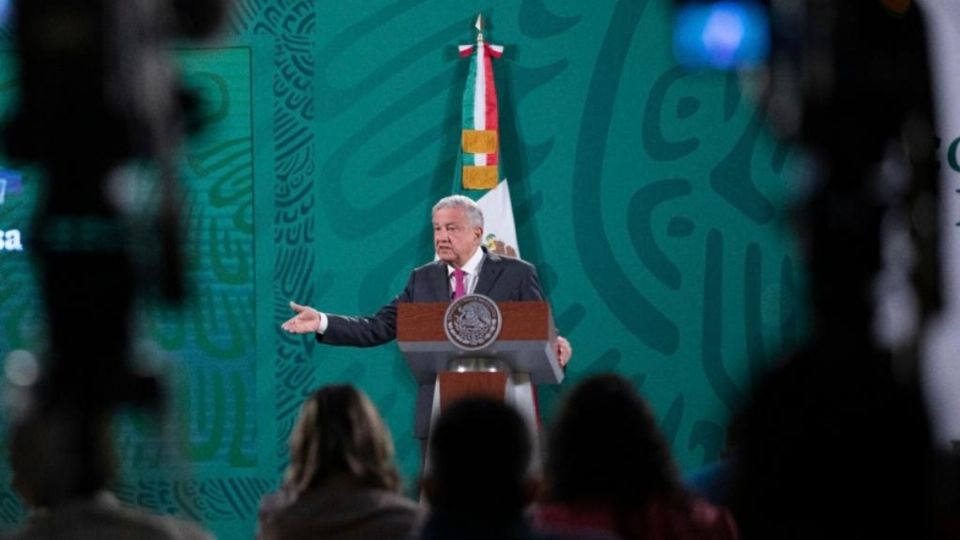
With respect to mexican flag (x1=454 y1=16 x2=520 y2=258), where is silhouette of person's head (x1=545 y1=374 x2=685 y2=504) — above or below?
below

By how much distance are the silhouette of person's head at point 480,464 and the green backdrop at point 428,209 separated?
239 inches

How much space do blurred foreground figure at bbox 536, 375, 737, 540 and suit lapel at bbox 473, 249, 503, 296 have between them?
149 inches

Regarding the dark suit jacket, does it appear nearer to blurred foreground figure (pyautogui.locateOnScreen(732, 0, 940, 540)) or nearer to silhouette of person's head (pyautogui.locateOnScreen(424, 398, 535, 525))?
silhouette of person's head (pyautogui.locateOnScreen(424, 398, 535, 525))

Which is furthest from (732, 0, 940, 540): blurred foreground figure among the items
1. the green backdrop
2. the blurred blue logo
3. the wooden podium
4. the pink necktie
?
the blurred blue logo

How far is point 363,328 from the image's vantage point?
6.61 meters

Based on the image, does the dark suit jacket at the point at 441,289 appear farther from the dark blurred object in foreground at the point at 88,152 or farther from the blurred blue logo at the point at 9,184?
the dark blurred object in foreground at the point at 88,152

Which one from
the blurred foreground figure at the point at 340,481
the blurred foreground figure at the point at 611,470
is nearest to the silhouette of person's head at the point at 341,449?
the blurred foreground figure at the point at 340,481

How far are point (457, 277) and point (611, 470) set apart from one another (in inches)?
154

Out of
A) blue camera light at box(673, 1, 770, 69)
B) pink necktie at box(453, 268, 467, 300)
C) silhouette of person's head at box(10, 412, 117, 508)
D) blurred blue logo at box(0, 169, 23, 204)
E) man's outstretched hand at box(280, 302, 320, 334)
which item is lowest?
silhouette of person's head at box(10, 412, 117, 508)

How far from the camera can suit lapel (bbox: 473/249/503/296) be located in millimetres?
6480

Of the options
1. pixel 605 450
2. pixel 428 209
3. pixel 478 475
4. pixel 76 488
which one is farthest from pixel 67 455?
pixel 428 209

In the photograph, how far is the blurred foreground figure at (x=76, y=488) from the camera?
1948 millimetres

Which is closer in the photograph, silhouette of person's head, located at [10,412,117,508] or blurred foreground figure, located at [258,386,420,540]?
silhouette of person's head, located at [10,412,117,508]

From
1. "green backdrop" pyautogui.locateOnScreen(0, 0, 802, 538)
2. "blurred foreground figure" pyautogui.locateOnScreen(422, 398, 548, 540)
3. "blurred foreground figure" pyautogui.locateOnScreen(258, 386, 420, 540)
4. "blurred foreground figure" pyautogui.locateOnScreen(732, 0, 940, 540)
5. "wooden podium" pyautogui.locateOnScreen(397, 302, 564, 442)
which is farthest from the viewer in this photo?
"green backdrop" pyautogui.locateOnScreen(0, 0, 802, 538)
